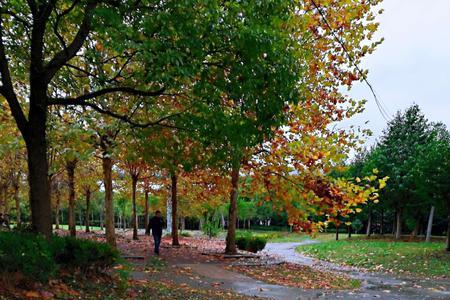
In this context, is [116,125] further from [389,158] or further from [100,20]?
[389,158]

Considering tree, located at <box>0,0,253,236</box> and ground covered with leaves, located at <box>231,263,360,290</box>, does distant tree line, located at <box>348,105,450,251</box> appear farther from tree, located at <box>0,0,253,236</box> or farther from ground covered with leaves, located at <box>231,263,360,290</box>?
tree, located at <box>0,0,253,236</box>

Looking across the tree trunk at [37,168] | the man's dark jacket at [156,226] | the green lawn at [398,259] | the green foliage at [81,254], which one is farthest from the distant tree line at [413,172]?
the tree trunk at [37,168]

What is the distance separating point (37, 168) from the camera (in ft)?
24.9

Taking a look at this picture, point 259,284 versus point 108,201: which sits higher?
point 108,201

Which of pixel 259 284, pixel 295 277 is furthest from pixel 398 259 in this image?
pixel 259 284

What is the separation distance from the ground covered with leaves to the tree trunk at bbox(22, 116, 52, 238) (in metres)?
6.98

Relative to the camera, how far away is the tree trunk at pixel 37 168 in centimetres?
A: 760

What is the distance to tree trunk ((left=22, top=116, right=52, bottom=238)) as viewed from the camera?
24.9 ft

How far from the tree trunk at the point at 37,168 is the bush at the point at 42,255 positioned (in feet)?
1.44

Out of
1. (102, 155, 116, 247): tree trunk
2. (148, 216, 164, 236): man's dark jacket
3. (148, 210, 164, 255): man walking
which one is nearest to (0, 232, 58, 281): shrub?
(102, 155, 116, 247): tree trunk

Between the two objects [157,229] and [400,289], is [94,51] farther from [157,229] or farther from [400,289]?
[400,289]

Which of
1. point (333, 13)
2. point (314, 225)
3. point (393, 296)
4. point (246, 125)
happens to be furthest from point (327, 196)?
point (246, 125)

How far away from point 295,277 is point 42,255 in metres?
9.26

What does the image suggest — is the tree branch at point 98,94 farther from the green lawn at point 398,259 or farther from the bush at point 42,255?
the green lawn at point 398,259
